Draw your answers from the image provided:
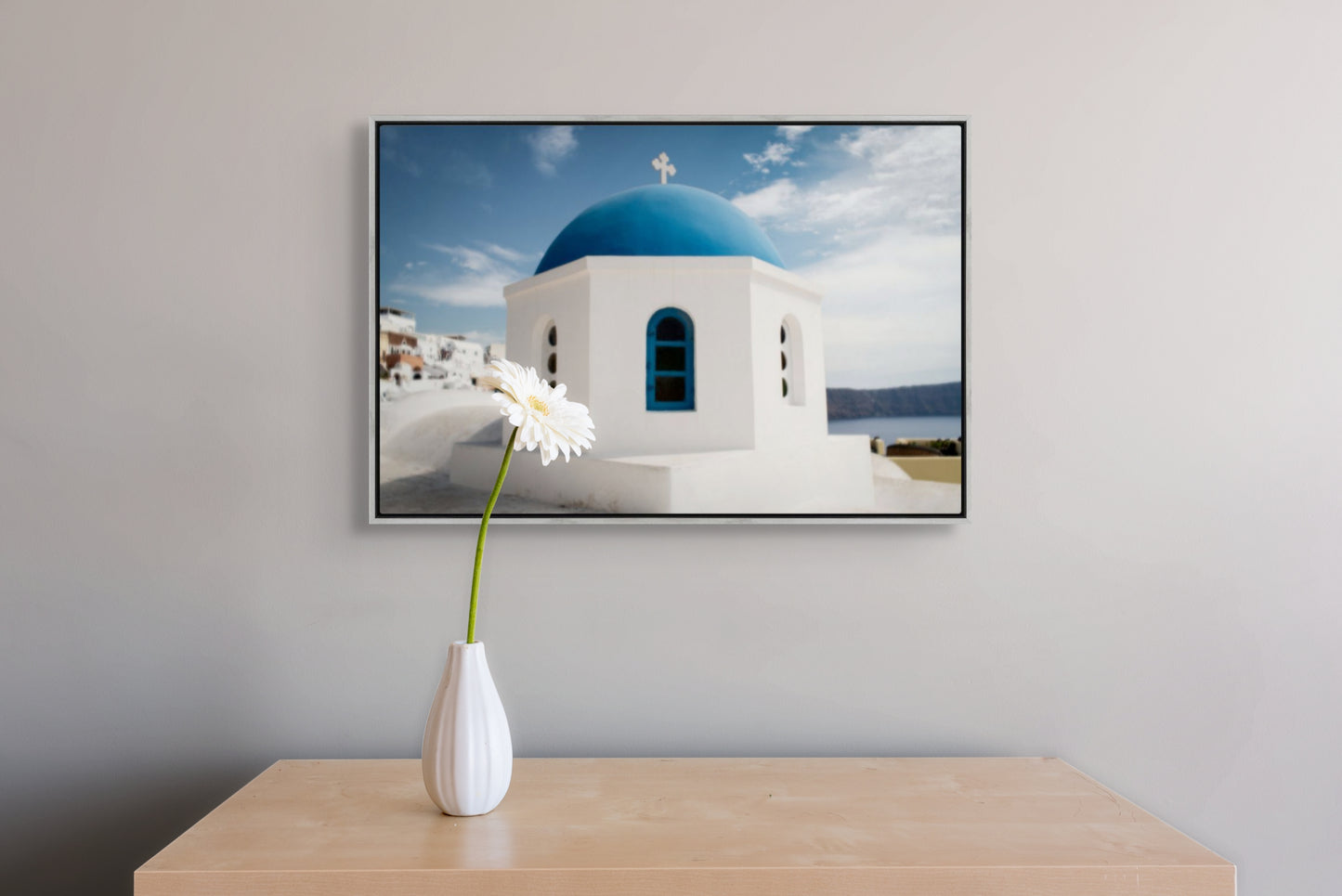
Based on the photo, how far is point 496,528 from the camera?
1490 mm

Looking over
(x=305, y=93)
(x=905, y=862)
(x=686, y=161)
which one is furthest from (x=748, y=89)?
(x=905, y=862)

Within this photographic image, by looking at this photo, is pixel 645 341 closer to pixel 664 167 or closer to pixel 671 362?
pixel 671 362

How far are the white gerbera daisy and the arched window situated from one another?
25cm

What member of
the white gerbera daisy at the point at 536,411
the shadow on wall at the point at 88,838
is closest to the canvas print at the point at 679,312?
the white gerbera daisy at the point at 536,411

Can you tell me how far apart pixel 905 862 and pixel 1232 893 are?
0.43 meters

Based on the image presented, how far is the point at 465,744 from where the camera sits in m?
1.17

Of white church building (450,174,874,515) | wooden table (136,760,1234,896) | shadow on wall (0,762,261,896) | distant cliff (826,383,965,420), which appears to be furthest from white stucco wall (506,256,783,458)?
shadow on wall (0,762,261,896)

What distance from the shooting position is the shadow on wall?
147 centimetres

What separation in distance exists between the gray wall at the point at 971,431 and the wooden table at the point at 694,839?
7.7 inches

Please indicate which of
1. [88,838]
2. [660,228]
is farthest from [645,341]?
[88,838]

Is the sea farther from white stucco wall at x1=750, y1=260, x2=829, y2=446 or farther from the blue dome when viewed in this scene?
the blue dome

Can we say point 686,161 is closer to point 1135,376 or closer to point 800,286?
point 800,286

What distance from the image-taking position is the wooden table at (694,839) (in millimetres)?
1029

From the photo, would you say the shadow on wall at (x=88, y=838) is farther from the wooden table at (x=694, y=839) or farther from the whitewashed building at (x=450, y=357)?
the whitewashed building at (x=450, y=357)
